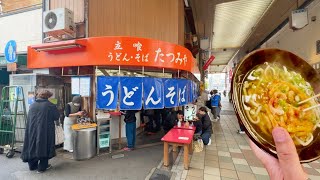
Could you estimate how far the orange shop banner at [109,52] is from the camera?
617 cm

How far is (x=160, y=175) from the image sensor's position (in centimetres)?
505

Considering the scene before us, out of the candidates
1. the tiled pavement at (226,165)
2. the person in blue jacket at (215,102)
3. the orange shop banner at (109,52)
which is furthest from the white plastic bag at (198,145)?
the person in blue jacket at (215,102)

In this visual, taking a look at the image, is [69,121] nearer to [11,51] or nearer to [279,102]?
[11,51]

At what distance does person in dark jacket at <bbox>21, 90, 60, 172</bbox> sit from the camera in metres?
5.00

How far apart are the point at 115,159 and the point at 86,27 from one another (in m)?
4.85

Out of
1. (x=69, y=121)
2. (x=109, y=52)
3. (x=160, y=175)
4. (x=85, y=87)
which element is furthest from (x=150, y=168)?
(x=109, y=52)

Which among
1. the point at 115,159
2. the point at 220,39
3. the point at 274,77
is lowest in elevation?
the point at 115,159

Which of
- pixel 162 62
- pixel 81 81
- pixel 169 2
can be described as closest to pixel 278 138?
pixel 162 62

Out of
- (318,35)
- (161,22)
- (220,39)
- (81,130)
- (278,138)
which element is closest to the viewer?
(278,138)

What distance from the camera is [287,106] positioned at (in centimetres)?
122

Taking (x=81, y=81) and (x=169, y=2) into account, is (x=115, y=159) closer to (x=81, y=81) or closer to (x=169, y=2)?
(x=81, y=81)

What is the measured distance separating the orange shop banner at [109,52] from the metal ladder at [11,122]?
150cm

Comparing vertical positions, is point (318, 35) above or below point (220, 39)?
below

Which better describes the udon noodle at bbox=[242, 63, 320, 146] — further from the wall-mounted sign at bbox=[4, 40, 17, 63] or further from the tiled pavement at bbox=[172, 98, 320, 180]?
the wall-mounted sign at bbox=[4, 40, 17, 63]
